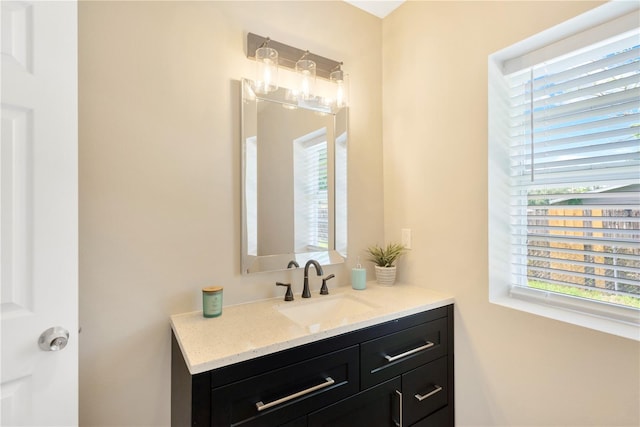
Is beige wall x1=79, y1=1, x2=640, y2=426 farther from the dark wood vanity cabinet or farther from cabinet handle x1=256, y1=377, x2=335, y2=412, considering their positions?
cabinet handle x1=256, y1=377, x2=335, y2=412

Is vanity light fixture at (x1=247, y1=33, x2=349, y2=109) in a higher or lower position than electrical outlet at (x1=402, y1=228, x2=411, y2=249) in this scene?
higher

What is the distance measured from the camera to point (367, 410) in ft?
4.01

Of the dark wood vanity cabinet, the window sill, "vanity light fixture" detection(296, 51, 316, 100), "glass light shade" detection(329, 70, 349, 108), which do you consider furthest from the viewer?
"glass light shade" detection(329, 70, 349, 108)

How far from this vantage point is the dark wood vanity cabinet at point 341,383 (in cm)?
95

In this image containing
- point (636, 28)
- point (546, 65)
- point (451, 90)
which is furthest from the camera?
point (451, 90)

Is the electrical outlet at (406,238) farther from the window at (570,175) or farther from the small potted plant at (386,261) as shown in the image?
the window at (570,175)

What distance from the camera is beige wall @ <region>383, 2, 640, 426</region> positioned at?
111 centimetres

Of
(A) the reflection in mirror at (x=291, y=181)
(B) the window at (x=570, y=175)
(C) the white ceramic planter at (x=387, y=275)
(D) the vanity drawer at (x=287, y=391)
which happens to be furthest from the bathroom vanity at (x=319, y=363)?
(B) the window at (x=570, y=175)

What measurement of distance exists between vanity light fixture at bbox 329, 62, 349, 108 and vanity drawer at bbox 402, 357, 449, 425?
1.47 m

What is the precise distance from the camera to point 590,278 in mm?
1201

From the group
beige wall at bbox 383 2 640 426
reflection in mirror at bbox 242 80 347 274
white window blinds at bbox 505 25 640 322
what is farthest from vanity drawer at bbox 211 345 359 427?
white window blinds at bbox 505 25 640 322

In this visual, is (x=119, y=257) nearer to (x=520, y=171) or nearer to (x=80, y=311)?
(x=80, y=311)

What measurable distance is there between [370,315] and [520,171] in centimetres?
99

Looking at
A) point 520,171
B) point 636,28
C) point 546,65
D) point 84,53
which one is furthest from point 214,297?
point 636,28
